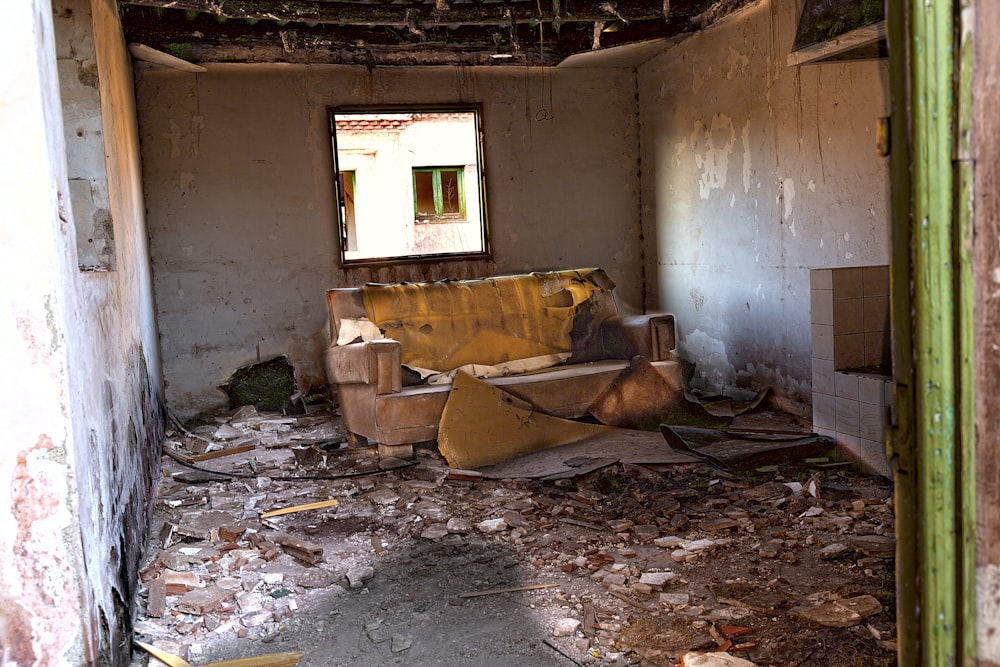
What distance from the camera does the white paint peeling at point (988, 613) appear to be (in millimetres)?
1149

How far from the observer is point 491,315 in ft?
17.8

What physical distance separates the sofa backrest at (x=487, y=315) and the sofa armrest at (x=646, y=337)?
7.7 inches

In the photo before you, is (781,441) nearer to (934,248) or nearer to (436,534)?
(436,534)

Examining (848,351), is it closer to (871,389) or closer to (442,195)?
(871,389)

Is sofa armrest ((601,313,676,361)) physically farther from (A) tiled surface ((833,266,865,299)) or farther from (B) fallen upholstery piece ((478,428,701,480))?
(A) tiled surface ((833,266,865,299))

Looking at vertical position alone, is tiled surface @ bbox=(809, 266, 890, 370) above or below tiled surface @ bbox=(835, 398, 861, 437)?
above

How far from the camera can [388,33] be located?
251 inches

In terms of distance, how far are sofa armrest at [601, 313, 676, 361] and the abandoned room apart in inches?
0.8

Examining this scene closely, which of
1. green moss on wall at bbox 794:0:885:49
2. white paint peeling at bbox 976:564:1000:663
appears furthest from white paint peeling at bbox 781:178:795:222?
white paint peeling at bbox 976:564:1000:663

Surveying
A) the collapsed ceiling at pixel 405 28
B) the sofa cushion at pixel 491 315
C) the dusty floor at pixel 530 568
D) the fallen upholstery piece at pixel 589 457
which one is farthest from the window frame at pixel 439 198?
the dusty floor at pixel 530 568

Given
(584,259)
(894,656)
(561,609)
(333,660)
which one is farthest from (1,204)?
(584,259)

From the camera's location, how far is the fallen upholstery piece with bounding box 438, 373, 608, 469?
451 cm

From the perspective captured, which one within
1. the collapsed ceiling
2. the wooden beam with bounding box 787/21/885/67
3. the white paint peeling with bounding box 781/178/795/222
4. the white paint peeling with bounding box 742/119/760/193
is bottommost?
the white paint peeling with bounding box 781/178/795/222

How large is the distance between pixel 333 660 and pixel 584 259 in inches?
207
